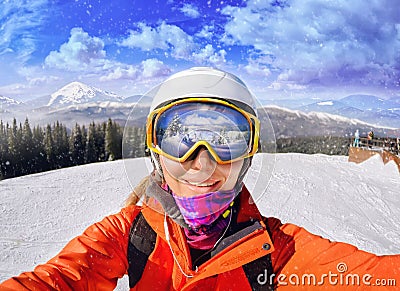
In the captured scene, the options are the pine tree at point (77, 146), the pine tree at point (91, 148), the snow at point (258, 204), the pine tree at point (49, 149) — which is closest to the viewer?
the snow at point (258, 204)

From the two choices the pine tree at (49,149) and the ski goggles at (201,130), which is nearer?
the ski goggles at (201,130)

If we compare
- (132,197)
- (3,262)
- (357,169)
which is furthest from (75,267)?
(357,169)

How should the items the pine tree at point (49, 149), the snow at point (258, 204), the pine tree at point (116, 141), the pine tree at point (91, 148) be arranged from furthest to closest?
1. the pine tree at point (49, 149)
2. the pine tree at point (91, 148)
3. the snow at point (258, 204)
4. the pine tree at point (116, 141)

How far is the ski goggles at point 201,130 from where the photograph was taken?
1.42 metres

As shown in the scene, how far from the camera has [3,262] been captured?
164 inches

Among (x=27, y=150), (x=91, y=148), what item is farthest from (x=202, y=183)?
(x=27, y=150)

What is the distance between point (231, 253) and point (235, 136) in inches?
18.2

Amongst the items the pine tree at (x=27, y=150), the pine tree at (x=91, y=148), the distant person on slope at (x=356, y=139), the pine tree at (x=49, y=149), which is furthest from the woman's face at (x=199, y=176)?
the pine tree at (x=27, y=150)

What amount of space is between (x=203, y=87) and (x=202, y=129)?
17cm

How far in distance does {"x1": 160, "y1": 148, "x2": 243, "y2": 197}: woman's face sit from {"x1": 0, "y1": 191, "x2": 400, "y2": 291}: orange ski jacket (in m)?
0.15

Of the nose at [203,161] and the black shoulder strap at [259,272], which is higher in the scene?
the nose at [203,161]

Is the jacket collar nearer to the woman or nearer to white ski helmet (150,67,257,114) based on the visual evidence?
the woman

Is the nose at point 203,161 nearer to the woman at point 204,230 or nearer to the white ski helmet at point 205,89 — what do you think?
the woman at point 204,230

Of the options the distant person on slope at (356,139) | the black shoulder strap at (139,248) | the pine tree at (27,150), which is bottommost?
the pine tree at (27,150)
